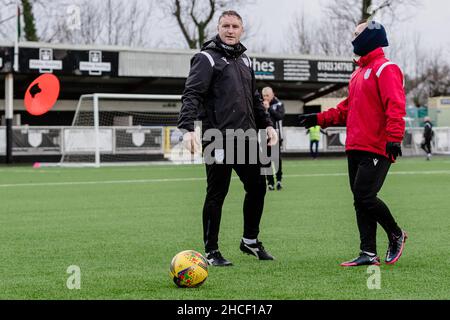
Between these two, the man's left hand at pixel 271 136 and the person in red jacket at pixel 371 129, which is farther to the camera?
the man's left hand at pixel 271 136

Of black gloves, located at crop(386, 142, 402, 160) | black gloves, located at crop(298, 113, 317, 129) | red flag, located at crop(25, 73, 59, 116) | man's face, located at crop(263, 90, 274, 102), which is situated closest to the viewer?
black gloves, located at crop(386, 142, 402, 160)

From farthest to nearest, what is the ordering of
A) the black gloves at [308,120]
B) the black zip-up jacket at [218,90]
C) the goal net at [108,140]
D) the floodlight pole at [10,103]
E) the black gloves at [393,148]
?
1. the floodlight pole at [10,103]
2. the goal net at [108,140]
3. the black gloves at [308,120]
4. the black zip-up jacket at [218,90]
5. the black gloves at [393,148]

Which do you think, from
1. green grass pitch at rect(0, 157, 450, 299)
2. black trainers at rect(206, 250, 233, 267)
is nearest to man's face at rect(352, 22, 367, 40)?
green grass pitch at rect(0, 157, 450, 299)

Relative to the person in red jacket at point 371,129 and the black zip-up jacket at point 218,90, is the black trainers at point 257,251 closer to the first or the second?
the person in red jacket at point 371,129

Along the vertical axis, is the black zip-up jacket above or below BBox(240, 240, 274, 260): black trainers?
above

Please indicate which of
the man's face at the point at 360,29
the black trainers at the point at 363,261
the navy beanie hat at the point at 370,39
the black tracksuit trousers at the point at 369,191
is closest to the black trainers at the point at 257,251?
the black trainers at the point at 363,261

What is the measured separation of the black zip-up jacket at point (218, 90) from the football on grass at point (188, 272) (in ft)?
4.31

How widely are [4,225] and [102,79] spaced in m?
26.9

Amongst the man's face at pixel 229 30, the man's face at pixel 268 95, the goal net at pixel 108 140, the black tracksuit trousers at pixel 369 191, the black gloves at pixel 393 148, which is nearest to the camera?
the black gloves at pixel 393 148

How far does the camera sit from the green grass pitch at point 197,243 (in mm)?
5637

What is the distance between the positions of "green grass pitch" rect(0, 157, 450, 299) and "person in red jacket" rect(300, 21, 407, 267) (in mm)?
327

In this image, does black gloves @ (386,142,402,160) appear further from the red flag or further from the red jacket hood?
the red flag

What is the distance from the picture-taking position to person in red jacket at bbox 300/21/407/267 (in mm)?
A: 6527
